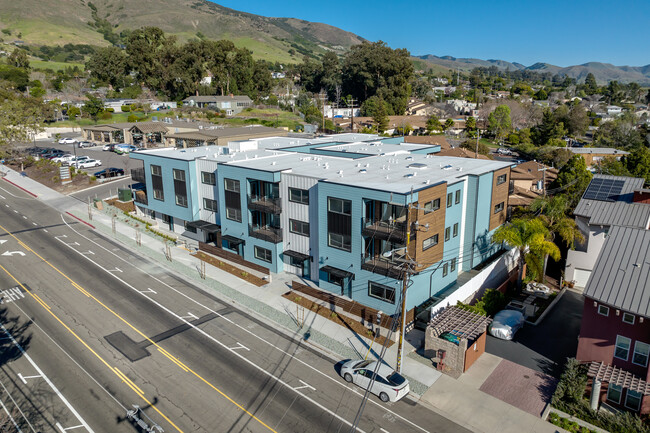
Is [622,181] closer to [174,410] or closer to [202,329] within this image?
[202,329]

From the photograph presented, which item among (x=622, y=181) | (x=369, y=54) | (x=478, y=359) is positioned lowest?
(x=478, y=359)

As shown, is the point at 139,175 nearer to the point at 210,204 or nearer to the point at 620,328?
the point at 210,204

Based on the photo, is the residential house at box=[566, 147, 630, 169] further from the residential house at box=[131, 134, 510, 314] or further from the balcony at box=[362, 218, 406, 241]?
the balcony at box=[362, 218, 406, 241]

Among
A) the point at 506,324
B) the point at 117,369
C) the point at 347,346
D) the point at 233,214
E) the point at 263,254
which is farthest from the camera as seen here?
the point at 233,214

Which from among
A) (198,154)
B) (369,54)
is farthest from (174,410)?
(369,54)

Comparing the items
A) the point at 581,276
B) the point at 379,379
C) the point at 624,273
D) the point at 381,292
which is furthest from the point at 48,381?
the point at 581,276

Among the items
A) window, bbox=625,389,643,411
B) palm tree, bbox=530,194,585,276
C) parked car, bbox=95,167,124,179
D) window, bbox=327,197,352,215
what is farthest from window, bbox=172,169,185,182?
window, bbox=625,389,643,411
